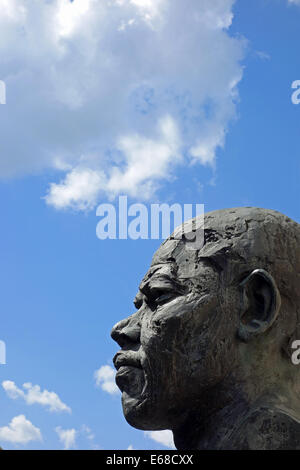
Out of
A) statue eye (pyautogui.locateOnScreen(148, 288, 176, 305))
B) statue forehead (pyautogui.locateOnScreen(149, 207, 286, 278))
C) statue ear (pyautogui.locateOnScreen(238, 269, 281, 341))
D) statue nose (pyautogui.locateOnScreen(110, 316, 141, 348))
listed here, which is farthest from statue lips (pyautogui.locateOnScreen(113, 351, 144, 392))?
statue ear (pyautogui.locateOnScreen(238, 269, 281, 341))

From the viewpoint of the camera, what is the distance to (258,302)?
19.8 ft

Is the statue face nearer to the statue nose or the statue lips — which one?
the statue lips

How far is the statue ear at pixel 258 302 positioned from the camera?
5922 millimetres

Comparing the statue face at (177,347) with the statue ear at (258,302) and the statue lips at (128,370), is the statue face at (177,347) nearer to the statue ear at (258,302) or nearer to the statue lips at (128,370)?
the statue lips at (128,370)

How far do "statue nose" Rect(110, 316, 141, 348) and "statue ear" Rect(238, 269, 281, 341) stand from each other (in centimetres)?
85

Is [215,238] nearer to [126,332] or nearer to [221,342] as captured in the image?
[221,342]

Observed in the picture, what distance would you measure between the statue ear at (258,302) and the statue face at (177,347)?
15 cm

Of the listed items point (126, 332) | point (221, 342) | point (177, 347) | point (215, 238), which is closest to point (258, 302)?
point (221, 342)

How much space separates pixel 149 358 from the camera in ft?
19.2

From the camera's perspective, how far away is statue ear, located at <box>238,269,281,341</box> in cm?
592

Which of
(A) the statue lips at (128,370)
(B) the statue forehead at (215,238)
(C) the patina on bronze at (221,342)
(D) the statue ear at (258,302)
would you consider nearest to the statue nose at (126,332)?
(C) the patina on bronze at (221,342)
